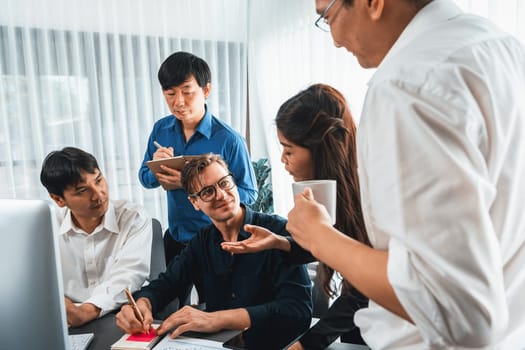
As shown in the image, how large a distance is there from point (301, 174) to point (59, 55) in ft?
8.82

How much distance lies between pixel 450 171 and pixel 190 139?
6.43ft

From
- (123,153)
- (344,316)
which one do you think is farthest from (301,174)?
(123,153)

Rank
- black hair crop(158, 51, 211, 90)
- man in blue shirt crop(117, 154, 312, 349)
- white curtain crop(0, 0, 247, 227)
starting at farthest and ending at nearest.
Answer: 1. white curtain crop(0, 0, 247, 227)
2. black hair crop(158, 51, 211, 90)
3. man in blue shirt crop(117, 154, 312, 349)

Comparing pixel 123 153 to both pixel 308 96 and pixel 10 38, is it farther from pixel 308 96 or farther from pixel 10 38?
pixel 308 96

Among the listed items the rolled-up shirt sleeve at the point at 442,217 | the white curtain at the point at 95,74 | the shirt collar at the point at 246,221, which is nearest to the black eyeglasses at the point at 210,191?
the shirt collar at the point at 246,221

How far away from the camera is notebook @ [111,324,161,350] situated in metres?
1.12

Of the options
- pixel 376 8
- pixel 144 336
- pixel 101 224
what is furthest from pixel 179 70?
pixel 376 8

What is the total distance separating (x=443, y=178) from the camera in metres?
0.46

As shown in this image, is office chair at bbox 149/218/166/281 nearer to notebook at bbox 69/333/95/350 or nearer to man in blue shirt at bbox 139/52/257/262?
man in blue shirt at bbox 139/52/257/262

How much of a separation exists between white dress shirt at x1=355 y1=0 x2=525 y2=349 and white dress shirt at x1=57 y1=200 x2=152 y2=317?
139cm

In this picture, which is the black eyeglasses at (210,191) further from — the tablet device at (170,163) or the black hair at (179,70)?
the black hair at (179,70)

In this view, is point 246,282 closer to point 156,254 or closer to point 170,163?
point 156,254

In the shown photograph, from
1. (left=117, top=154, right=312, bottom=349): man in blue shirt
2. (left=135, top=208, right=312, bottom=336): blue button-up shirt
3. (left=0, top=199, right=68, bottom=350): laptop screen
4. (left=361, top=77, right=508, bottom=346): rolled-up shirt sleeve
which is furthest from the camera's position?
(left=135, top=208, right=312, bottom=336): blue button-up shirt

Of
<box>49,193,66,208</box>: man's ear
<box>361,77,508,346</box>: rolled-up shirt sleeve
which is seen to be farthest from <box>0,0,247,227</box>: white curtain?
<box>361,77,508,346</box>: rolled-up shirt sleeve
